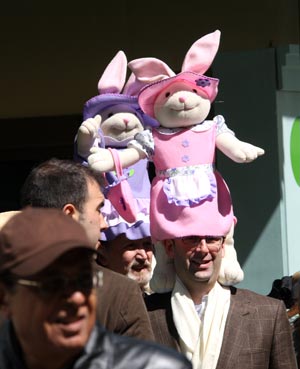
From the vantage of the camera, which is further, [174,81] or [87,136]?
[87,136]

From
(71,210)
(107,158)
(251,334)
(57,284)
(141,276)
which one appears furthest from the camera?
(141,276)

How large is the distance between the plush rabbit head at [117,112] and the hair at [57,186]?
3.56ft

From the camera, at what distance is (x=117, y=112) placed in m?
4.41

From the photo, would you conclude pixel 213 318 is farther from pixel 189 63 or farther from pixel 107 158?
pixel 189 63

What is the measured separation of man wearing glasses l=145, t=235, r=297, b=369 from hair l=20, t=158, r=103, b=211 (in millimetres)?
634

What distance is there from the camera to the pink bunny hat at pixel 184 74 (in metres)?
3.88

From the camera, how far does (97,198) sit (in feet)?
10.4

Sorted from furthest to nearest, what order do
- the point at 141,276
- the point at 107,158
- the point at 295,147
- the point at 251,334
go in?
the point at 295,147 → the point at 141,276 → the point at 107,158 → the point at 251,334

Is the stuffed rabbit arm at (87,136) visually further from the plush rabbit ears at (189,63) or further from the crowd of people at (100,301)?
the crowd of people at (100,301)

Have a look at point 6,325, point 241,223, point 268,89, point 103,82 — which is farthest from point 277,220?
point 6,325

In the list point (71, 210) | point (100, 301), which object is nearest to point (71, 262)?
point (100, 301)

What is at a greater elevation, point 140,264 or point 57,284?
point 57,284

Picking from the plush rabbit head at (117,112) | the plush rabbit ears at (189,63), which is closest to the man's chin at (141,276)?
the plush rabbit head at (117,112)

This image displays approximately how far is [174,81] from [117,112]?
586 mm
